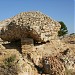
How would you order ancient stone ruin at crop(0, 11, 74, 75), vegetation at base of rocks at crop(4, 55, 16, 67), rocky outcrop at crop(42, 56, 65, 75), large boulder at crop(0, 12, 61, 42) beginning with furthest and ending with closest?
large boulder at crop(0, 12, 61, 42), ancient stone ruin at crop(0, 11, 74, 75), rocky outcrop at crop(42, 56, 65, 75), vegetation at base of rocks at crop(4, 55, 16, 67)

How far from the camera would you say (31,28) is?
13.6 m

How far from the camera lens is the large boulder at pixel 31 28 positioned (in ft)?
45.2

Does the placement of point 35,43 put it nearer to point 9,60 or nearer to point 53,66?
point 53,66

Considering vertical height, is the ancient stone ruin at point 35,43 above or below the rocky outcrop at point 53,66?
above

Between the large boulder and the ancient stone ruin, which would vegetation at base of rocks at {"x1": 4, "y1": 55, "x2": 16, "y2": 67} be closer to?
the ancient stone ruin

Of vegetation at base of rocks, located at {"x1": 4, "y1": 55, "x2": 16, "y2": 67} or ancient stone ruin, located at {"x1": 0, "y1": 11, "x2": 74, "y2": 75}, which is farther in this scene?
ancient stone ruin, located at {"x1": 0, "y1": 11, "x2": 74, "y2": 75}

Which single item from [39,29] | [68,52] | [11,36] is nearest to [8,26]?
[11,36]

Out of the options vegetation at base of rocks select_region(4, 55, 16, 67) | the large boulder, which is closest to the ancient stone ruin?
the large boulder

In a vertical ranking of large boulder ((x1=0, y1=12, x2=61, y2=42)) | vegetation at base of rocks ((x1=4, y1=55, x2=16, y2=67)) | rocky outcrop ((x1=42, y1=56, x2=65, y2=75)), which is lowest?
rocky outcrop ((x1=42, y1=56, x2=65, y2=75))

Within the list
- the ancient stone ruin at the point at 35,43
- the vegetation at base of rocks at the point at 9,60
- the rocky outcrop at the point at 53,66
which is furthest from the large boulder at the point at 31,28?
the vegetation at base of rocks at the point at 9,60

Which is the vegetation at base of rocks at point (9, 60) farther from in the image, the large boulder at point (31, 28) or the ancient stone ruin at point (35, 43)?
the large boulder at point (31, 28)

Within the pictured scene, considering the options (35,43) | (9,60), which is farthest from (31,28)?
(9,60)

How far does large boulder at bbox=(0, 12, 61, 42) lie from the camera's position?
13.8 m

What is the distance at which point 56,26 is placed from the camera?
14.6m
